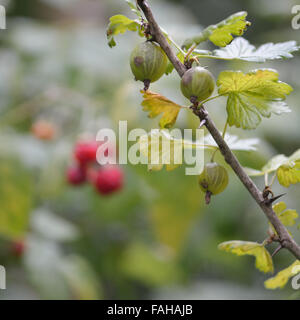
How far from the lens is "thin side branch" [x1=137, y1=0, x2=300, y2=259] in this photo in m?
0.49

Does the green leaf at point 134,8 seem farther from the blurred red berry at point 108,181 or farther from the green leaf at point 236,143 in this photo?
the blurred red berry at point 108,181

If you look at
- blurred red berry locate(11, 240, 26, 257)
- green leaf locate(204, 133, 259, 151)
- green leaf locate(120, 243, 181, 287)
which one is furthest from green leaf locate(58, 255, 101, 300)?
green leaf locate(204, 133, 259, 151)

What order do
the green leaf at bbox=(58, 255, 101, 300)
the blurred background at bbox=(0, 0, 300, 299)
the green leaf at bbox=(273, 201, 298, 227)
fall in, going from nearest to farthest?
the green leaf at bbox=(273, 201, 298, 227) → the blurred background at bbox=(0, 0, 300, 299) → the green leaf at bbox=(58, 255, 101, 300)

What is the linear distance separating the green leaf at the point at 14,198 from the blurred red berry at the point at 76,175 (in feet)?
0.81

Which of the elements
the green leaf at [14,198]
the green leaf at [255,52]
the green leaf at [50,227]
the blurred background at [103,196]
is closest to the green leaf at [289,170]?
the green leaf at [255,52]

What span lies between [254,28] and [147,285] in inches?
52.2

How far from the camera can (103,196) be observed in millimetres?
1592

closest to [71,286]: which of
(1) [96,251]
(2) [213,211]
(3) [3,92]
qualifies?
(1) [96,251]

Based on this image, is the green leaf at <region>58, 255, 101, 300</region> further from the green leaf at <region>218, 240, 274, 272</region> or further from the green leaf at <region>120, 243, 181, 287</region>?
the green leaf at <region>218, 240, 274, 272</region>

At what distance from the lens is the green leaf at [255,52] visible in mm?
542

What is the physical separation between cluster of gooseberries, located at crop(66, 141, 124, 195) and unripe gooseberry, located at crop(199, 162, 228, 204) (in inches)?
38.0

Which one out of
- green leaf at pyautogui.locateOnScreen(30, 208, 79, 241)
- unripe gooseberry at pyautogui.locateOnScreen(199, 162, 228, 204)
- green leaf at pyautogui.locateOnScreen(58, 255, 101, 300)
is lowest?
unripe gooseberry at pyautogui.locateOnScreen(199, 162, 228, 204)

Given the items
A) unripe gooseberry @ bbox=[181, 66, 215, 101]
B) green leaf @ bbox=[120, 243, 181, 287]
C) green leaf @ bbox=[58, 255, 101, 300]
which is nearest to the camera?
unripe gooseberry @ bbox=[181, 66, 215, 101]

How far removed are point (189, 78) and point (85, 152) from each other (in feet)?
3.47
